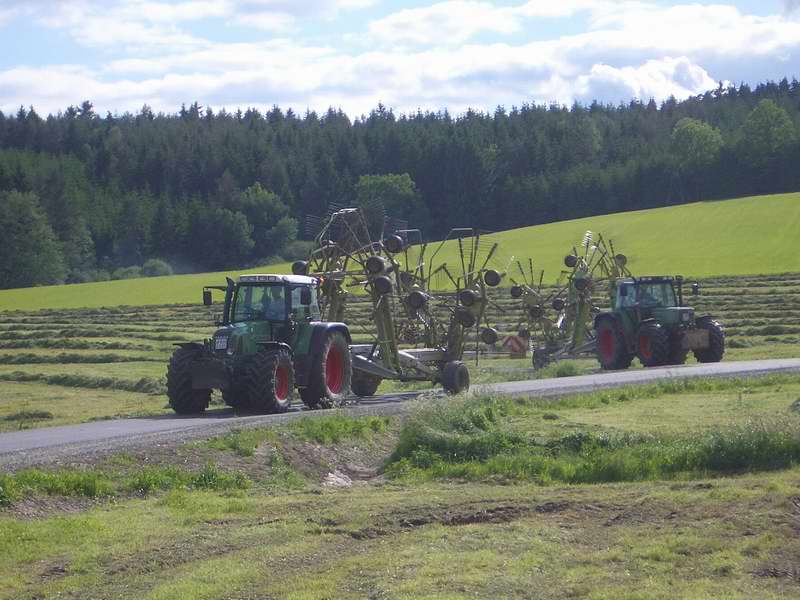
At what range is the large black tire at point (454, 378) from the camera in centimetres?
2677

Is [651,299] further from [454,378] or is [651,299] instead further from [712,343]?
[454,378]

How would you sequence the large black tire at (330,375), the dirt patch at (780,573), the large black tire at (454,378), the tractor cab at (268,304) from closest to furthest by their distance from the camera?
the dirt patch at (780,573) < the tractor cab at (268,304) < the large black tire at (330,375) < the large black tire at (454,378)

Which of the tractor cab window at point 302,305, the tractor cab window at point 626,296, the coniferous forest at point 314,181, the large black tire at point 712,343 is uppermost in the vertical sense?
the coniferous forest at point 314,181

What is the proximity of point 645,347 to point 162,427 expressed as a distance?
63.2ft

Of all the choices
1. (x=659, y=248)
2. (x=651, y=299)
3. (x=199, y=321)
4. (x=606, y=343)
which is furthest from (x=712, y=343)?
(x=659, y=248)

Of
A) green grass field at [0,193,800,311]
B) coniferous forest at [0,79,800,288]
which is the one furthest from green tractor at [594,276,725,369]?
coniferous forest at [0,79,800,288]

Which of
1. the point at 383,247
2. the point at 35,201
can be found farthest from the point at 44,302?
the point at 383,247

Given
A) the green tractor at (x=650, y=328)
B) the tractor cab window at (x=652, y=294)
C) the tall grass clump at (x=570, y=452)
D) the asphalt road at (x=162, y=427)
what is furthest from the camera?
the tractor cab window at (x=652, y=294)

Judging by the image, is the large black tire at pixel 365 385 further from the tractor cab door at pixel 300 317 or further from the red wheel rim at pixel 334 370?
the tractor cab door at pixel 300 317

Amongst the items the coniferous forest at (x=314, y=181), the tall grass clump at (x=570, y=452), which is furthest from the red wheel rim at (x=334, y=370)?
the coniferous forest at (x=314, y=181)

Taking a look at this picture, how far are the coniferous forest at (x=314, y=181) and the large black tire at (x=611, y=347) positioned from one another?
80231 millimetres

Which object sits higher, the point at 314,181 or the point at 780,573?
the point at 314,181

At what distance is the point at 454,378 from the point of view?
26797mm

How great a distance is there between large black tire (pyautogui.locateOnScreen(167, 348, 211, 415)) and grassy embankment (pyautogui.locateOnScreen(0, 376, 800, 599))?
11.7 ft
